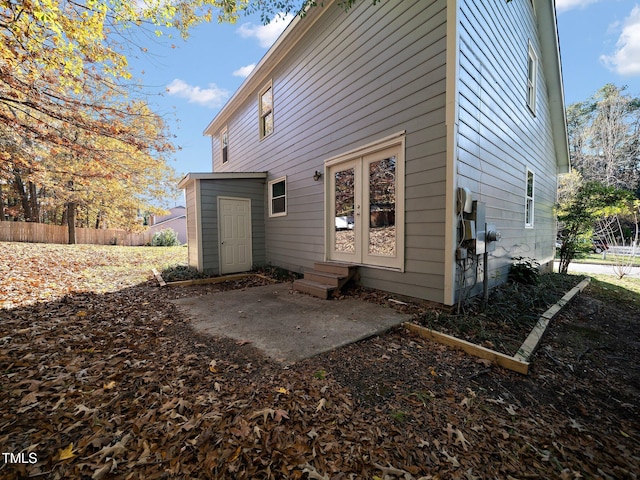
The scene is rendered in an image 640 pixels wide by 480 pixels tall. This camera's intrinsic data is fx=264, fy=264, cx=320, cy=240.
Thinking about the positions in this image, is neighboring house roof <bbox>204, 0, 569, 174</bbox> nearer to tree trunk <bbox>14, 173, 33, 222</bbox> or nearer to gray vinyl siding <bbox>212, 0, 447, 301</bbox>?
gray vinyl siding <bbox>212, 0, 447, 301</bbox>

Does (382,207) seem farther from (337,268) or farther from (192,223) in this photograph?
(192,223)

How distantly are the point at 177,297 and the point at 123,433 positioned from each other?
12.7 ft

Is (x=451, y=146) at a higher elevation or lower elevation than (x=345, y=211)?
higher

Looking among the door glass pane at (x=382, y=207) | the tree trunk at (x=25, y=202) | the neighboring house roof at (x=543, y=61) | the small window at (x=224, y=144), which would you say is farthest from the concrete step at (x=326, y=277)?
the tree trunk at (x=25, y=202)

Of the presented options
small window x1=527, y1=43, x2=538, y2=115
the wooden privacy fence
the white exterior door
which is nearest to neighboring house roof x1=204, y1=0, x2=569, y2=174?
small window x1=527, y1=43, x2=538, y2=115

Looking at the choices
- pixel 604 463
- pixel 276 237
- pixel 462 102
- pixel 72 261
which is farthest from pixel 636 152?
pixel 72 261

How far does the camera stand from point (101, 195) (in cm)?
Answer: 1476

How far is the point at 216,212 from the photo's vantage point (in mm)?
7445

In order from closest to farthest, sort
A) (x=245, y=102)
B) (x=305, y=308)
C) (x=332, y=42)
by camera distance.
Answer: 1. (x=305, y=308)
2. (x=332, y=42)
3. (x=245, y=102)

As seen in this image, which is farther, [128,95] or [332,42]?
[128,95]

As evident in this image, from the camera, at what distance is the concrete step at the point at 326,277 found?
4911mm

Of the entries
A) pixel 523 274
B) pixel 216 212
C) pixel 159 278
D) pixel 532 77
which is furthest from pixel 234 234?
pixel 532 77

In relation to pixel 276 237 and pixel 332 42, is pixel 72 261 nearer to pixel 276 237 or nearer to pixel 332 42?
pixel 276 237

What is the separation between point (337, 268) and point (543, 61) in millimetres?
8549
